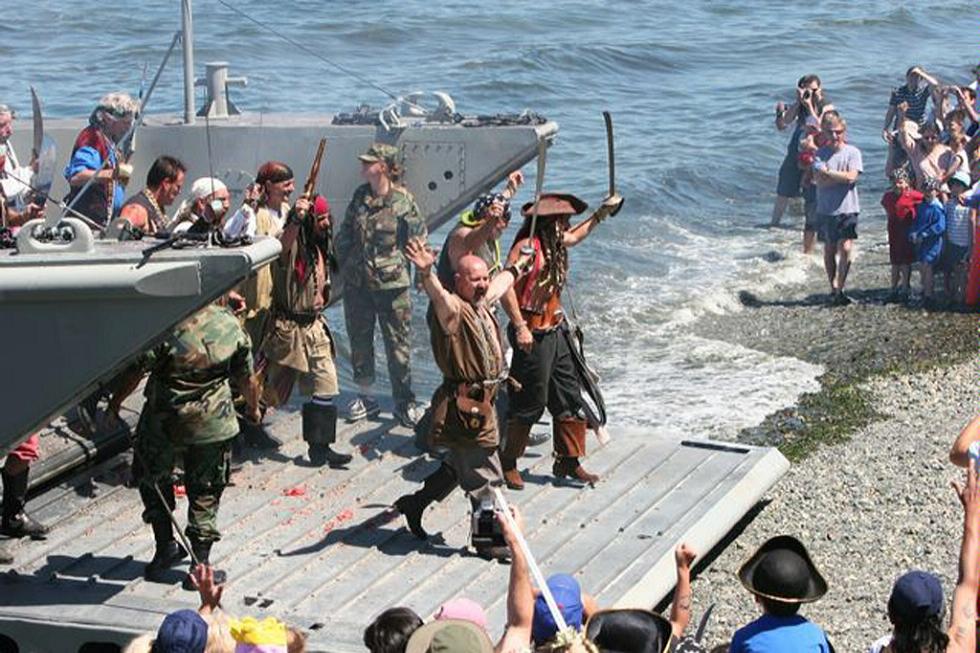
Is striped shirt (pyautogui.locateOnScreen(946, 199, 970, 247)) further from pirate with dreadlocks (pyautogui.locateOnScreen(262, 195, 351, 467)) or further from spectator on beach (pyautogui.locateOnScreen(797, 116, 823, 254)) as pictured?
pirate with dreadlocks (pyautogui.locateOnScreen(262, 195, 351, 467))

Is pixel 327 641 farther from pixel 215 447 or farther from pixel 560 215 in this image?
pixel 560 215

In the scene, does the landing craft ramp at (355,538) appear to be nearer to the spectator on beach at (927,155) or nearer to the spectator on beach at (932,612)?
the spectator on beach at (932,612)

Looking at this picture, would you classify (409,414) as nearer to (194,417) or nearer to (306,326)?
(306,326)

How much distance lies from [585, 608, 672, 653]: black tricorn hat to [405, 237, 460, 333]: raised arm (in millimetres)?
2936

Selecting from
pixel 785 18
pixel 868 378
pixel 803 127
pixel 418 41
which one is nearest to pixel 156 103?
pixel 803 127

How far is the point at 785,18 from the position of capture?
137ft

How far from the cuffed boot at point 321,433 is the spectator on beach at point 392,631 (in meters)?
4.38

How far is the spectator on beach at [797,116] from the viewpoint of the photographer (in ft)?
67.1

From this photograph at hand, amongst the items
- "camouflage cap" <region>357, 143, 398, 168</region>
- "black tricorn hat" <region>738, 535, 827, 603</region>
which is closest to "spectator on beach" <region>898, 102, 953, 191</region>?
"camouflage cap" <region>357, 143, 398, 168</region>

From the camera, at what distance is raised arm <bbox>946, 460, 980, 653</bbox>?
6.59m

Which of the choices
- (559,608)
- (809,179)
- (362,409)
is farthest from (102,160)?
(809,179)

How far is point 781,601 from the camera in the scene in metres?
6.64

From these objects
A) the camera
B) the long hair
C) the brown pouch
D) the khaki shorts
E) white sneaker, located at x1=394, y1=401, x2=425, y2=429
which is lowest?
white sneaker, located at x1=394, y1=401, x2=425, y2=429

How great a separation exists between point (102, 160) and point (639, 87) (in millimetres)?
21948
